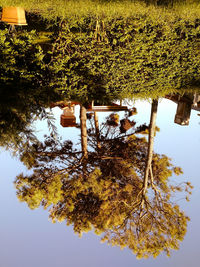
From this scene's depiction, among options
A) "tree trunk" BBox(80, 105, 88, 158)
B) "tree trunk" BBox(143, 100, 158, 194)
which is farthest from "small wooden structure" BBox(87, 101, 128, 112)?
"tree trunk" BBox(143, 100, 158, 194)

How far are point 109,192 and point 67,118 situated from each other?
3275 millimetres

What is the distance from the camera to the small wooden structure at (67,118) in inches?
361

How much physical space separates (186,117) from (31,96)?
5.69m

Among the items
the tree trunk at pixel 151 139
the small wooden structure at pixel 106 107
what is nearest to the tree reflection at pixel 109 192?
the tree trunk at pixel 151 139

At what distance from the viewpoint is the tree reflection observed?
664cm

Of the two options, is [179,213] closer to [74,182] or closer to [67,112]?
[74,182]

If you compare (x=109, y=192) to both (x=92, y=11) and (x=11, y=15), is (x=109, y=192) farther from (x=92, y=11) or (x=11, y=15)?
(x=11, y=15)

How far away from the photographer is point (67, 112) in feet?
30.9

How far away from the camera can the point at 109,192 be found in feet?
23.2

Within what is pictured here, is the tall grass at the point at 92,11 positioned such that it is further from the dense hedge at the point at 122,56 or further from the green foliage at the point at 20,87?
the green foliage at the point at 20,87

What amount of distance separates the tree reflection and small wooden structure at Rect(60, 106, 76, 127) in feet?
3.39

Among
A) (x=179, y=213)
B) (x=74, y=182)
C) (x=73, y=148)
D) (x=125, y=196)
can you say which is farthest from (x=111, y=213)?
(x=73, y=148)

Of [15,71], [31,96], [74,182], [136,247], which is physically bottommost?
[136,247]

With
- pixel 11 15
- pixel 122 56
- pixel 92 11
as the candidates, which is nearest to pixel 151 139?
pixel 122 56
